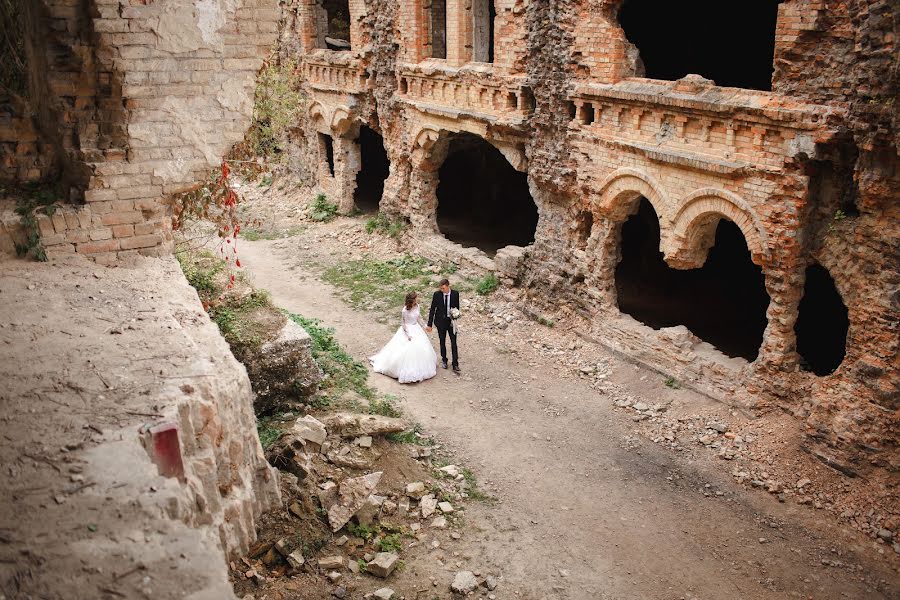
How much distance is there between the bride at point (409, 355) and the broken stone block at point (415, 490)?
2700 millimetres

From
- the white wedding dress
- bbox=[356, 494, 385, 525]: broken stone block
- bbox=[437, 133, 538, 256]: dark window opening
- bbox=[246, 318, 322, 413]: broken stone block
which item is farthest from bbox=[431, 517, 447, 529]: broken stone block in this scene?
bbox=[437, 133, 538, 256]: dark window opening

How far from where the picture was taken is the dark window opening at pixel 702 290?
11.9 meters

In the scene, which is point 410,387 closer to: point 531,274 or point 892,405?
point 531,274

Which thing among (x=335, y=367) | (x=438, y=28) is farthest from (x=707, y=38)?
(x=335, y=367)

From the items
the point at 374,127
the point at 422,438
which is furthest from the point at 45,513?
the point at 374,127

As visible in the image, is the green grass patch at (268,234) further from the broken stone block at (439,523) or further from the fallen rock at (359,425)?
the broken stone block at (439,523)

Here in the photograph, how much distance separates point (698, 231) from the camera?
9.80 metres

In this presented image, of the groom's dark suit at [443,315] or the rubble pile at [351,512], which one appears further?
the groom's dark suit at [443,315]

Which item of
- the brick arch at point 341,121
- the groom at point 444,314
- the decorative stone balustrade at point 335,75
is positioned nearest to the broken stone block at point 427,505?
the groom at point 444,314

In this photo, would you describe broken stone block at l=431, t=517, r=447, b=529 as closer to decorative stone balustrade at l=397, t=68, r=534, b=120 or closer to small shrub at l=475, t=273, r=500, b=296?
small shrub at l=475, t=273, r=500, b=296

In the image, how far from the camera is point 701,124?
9281mm

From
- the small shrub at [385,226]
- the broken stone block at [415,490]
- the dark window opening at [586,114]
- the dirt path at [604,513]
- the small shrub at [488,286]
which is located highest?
the dark window opening at [586,114]

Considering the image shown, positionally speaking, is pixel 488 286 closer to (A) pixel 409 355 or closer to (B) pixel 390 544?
(A) pixel 409 355

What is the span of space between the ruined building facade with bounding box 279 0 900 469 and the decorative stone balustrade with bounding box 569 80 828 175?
29 millimetres
